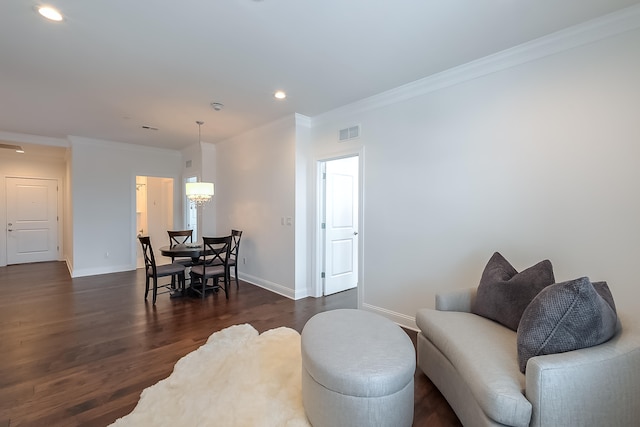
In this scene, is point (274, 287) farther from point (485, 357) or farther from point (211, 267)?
point (485, 357)

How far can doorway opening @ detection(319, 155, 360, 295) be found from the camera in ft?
14.3

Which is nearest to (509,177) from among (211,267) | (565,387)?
(565,387)

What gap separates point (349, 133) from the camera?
3.82 meters

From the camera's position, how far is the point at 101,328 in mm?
3182

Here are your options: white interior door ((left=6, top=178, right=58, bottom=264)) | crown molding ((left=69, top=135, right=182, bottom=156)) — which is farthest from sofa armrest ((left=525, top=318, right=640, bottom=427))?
white interior door ((left=6, top=178, right=58, bottom=264))

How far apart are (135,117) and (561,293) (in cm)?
531

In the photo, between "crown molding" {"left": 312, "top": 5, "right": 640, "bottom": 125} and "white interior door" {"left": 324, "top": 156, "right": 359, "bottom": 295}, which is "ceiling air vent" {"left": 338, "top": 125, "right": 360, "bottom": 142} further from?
"white interior door" {"left": 324, "top": 156, "right": 359, "bottom": 295}

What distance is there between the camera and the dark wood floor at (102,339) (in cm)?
194

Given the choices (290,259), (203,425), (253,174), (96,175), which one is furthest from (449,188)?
(96,175)

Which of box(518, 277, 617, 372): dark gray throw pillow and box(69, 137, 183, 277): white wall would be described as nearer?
box(518, 277, 617, 372): dark gray throw pillow

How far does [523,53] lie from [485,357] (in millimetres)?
2454

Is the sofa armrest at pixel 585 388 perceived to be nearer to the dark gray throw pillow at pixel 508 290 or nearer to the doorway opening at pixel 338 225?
the dark gray throw pillow at pixel 508 290

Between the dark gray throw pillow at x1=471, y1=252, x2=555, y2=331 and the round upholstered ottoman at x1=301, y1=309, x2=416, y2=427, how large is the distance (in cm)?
77

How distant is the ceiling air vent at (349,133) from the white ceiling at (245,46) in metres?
0.37
